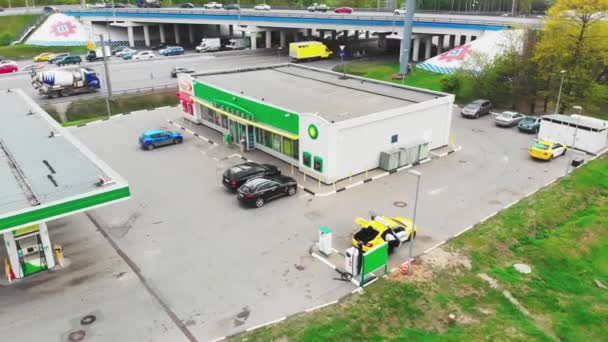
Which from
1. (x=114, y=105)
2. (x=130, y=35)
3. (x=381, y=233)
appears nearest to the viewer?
(x=381, y=233)

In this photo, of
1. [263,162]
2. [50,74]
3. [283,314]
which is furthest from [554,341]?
[50,74]

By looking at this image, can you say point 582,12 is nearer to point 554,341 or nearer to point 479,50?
point 479,50

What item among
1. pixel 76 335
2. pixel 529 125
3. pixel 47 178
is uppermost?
pixel 47 178

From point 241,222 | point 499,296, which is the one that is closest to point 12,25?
point 241,222

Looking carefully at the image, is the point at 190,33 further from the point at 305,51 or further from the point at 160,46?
the point at 305,51

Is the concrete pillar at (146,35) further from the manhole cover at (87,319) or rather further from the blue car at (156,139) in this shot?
the manhole cover at (87,319)

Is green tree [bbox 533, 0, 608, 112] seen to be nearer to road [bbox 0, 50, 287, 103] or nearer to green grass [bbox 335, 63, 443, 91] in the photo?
green grass [bbox 335, 63, 443, 91]
